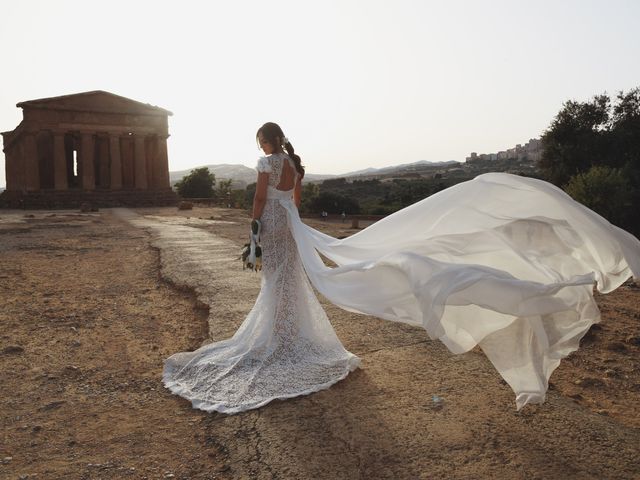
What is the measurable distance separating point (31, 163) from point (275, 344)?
37.1 m

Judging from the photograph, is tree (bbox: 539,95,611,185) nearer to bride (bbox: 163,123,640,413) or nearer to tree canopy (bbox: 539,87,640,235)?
tree canopy (bbox: 539,87,640,235)

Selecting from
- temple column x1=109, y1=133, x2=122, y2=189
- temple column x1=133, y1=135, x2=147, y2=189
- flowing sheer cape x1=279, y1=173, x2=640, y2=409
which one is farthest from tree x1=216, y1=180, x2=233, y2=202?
flowing sheer cape x1=279, y1=173, x2=640, y2=409

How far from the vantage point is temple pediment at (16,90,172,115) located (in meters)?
34.2

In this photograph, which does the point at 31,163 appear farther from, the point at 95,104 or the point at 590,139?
the point at 590,139

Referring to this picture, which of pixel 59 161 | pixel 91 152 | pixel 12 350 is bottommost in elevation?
pixel 12 350

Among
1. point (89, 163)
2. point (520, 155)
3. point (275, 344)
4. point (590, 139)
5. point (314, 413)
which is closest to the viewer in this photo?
point (314, 413)

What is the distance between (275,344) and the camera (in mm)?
Answer: 4035

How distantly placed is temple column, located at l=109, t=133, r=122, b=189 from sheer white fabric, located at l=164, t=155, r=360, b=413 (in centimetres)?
3553

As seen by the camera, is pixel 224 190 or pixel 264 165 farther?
pixel 224 190

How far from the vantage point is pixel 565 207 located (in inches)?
129

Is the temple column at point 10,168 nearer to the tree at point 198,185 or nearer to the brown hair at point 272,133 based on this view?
the tree at point 198,185

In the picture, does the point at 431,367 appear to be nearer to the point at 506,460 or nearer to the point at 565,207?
the point at 506,460

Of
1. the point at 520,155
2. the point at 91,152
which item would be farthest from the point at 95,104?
the point at 520,155

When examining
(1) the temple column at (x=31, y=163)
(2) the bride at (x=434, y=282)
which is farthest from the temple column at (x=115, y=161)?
(2) the bride at (x=434, y=282)
